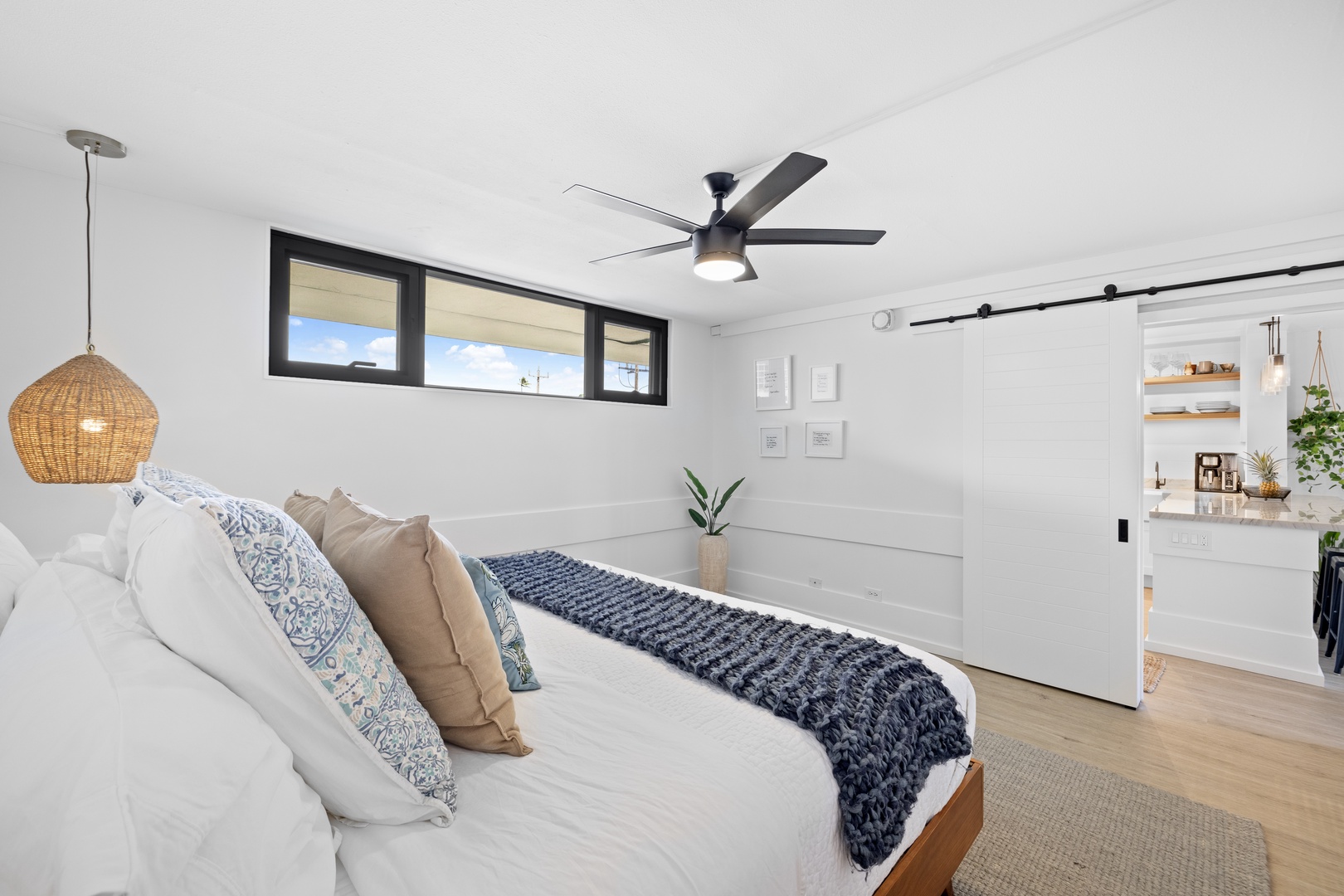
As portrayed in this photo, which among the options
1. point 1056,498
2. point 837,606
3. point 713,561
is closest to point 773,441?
point 713,561

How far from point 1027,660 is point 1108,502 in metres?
0.99

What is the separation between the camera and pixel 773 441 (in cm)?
463

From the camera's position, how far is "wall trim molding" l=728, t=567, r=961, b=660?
377 centimetres

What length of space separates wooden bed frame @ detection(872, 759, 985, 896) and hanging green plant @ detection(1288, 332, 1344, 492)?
4960mm

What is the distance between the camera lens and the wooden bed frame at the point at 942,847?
1402mm

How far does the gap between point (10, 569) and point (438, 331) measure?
236 cm

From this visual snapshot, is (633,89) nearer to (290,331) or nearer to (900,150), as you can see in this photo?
(900,150)

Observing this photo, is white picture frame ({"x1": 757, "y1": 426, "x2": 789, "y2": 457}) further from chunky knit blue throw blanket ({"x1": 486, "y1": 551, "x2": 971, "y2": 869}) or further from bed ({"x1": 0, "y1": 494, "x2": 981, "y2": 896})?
bed ({"x1": 0, "y1": 494, "x2": 981, "y2": 896})

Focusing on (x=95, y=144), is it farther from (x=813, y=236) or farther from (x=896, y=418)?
(x=896, y=418)

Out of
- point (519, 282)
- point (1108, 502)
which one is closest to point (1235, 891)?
point (1108, 502)

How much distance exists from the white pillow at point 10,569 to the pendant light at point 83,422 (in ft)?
1.59

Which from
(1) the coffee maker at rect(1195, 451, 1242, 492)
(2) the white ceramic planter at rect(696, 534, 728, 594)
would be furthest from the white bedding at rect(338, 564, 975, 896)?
(1) the coffee maker at rect(1195, 451, 1242, 492)

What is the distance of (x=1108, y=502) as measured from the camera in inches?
122

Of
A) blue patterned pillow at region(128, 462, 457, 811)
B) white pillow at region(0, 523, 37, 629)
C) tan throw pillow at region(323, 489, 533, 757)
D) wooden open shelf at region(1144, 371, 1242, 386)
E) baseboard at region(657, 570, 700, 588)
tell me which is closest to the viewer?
blue patterned pillow at region(128, 462, 457, 811)
